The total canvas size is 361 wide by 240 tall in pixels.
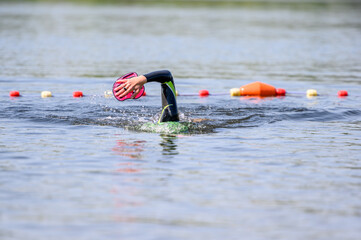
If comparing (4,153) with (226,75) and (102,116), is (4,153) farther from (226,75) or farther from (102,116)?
(226,75)

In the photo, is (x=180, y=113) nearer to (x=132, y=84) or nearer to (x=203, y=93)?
(x=203, y=93)

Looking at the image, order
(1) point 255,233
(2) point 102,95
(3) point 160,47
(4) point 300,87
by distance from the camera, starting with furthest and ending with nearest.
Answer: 1. (3) point 160,47
2. (4) point 300,87
3. (2) point 102,95
4. (1) point 255,233

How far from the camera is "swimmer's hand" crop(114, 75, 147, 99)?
37.2 ft

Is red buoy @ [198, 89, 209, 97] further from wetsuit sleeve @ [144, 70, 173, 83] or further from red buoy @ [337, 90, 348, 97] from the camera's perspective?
wetsuit sleeve @ [144, 70, 173, 83]

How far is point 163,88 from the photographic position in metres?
12.6

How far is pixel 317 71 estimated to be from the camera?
25.6m

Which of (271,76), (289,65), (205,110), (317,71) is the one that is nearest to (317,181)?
(205,110)

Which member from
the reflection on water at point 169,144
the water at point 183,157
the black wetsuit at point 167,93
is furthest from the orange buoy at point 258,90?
the reflection on water at point 169,144

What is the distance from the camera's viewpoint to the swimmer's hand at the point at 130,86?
37.2 feet

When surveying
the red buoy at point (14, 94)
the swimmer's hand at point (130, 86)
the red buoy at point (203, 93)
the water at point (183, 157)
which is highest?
the swimmer's hand at point (130, 86)

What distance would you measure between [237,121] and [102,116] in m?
3.19

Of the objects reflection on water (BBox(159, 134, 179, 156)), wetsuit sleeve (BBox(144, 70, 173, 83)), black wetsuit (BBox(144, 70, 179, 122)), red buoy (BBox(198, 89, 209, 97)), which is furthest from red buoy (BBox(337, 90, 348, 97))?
wetsuit sleeve (BBox(144, 70, 173, 83))

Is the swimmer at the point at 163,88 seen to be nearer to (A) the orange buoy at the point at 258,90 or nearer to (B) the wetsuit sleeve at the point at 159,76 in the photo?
(B) the wetsuit sleeve at the point at 159,76

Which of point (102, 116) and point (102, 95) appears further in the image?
point (102, 95)
